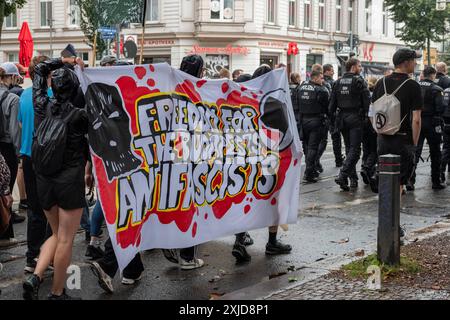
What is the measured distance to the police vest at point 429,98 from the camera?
11789 mm

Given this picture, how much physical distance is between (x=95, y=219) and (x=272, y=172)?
186cm

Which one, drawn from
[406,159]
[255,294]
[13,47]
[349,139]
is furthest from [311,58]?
[255,294]

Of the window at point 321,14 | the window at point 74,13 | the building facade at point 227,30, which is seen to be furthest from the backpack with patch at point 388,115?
the window at point 321,14

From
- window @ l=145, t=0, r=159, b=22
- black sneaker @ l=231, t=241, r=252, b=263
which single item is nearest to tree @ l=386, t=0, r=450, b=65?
window @ l=145, t=0, r=159, b=22

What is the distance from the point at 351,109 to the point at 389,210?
5.46 metres

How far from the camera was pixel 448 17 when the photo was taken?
37.3m

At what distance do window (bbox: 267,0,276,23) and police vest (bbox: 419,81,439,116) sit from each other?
86.2ft

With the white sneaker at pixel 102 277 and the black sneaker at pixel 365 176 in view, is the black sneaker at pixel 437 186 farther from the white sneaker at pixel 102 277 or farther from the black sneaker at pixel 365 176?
the white sneaker at pixel 102 277

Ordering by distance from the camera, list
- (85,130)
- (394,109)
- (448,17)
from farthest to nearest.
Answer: (448,17) → (394,109) → (85,130)

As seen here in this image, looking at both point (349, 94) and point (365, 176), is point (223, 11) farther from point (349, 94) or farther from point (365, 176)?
point (349, 94)

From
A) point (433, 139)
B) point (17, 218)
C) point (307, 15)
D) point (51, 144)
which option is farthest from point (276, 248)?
point (307, 15)

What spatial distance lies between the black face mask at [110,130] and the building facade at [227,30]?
91.7ft

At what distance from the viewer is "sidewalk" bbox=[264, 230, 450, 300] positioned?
556 cm
